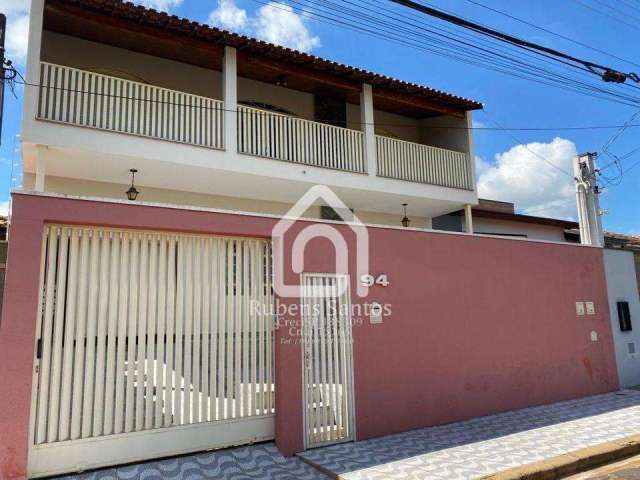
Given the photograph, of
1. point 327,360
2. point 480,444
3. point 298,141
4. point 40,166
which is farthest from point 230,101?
point 480,444

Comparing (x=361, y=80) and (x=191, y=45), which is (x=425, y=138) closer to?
(x=361, y=80)

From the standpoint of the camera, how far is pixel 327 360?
6371mm

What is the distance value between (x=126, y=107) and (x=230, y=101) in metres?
2.03

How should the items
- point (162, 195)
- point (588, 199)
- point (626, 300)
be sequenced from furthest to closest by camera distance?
point (588, 199), point (626, 300), point (162, 195)

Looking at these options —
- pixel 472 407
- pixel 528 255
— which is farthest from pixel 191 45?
pixel 472 407

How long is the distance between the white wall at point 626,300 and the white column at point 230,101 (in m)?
8.74

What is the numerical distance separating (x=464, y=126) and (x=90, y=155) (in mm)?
9450

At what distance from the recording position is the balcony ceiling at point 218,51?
8.45 m

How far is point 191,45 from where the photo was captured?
934 cm

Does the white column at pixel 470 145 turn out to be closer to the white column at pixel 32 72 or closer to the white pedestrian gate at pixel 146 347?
the white pedestrian gate at pixel 146 347

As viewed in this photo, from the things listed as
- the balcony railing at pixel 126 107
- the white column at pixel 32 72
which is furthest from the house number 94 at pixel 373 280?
the white column at pixel 32 72

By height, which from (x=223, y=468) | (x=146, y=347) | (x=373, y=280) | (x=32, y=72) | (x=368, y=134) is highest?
(x=368, y=134)

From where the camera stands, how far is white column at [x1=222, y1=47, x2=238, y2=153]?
31.1ft

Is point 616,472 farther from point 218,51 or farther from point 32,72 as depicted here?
point 32,72
